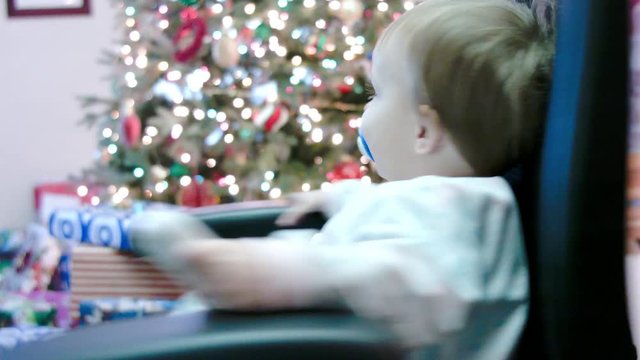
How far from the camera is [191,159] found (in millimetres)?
2529

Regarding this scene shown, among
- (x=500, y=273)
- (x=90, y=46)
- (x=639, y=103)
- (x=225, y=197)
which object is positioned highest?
(x=90, y=46)

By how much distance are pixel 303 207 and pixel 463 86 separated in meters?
0.37

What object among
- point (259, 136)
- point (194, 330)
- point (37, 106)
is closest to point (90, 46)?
point (37, 106)

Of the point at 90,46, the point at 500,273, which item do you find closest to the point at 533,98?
the point at 500,273

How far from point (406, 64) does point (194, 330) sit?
0.40 meters

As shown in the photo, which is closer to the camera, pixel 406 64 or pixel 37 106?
pixel 406 64

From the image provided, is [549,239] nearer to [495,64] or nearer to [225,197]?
[495,64]

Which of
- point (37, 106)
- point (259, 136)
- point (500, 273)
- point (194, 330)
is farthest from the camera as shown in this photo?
point (37, 106)

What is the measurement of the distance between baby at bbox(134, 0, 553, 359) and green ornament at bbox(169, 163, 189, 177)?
169 cm

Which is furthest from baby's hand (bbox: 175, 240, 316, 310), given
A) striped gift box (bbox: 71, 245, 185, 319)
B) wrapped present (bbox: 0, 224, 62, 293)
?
wrapped present (bbox: 0, 224, 62, 293)

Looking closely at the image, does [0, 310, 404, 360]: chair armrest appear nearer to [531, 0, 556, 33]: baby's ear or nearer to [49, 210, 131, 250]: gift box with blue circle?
[531, 0, 556, 33]: baby's ear

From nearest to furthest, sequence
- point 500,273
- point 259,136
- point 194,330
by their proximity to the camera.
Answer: point 194,330 → point 500,273 → point 259,136

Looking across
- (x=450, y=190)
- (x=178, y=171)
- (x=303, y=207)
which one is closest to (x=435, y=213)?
(x=450, y=190)

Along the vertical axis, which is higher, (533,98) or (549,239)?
(533,98)
